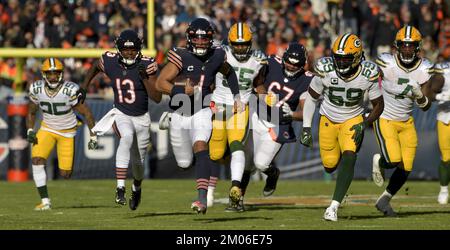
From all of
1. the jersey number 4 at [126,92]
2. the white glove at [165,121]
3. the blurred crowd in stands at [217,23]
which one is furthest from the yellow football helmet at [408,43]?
the blurred crowd in stands at [217,23]

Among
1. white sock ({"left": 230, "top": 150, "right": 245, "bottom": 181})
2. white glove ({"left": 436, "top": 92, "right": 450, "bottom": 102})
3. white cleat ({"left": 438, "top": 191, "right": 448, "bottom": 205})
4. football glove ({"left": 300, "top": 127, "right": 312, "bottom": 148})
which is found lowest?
white cleat ({"left": 438, "top": 191, "right": 448, "bottom": 205})

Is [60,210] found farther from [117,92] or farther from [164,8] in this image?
[164,8]

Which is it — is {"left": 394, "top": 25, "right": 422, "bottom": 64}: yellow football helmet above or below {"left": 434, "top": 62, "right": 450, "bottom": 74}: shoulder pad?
above

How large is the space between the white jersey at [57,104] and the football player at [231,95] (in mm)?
1673

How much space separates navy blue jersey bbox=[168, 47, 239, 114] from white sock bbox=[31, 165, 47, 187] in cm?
227

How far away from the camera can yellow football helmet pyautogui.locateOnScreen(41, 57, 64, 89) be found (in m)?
12.7

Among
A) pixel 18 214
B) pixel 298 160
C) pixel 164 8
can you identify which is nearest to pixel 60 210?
pixel 18 214

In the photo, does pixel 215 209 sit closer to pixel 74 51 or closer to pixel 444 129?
pixel 444 129

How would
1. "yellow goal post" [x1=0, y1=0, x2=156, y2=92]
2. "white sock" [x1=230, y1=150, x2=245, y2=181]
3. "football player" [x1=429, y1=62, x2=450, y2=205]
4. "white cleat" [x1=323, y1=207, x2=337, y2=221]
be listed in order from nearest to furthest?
1. "white cleat" [x1=323, y1=207, x2=337, y2=221]
2. "white sock" [x1=230, y1=150, x2=245, y2=181]
3. "football player" [x1=429, y1=62, x2=450, y2=205]
4. "yellow goal post" [x1=0, y1=0, x2=156, y2=92]

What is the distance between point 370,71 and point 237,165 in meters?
1.56

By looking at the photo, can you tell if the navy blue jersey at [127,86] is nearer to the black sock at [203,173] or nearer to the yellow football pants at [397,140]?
the black sock at [203,173]

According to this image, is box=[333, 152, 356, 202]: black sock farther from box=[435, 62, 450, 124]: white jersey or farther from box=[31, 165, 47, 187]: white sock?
box=[31, 165, 47, 187]: white sock

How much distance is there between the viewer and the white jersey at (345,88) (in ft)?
35.2

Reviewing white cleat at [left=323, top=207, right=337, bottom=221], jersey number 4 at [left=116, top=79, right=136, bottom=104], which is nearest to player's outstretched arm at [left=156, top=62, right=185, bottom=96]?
jersey number 4 at [left=116, top=79, right=136, bottom=104]
